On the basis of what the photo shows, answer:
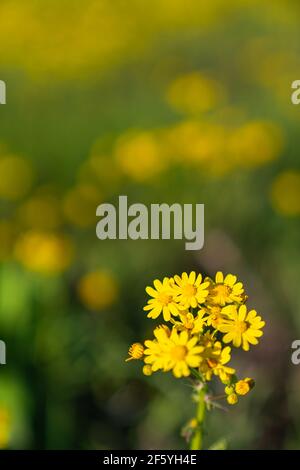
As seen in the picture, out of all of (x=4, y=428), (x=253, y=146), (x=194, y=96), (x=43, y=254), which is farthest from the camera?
(x=194, y=96)

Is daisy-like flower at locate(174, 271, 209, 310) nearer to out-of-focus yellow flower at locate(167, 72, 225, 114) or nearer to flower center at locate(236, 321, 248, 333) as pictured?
flower center at locate(236, 321, 248, 333)

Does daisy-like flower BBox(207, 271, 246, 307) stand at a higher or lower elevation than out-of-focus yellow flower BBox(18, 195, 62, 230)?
lower

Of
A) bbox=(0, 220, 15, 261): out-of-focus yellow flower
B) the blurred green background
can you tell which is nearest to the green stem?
the blurred green background

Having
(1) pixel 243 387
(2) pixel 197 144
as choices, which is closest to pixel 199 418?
(1) pixel 243 387

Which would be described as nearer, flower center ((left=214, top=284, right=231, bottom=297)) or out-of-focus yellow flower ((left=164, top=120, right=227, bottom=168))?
flower center ((left=214, top=284, right=231, bottom=297))

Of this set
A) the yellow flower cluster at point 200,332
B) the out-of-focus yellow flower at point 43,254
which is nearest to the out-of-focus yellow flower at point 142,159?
the out-of-focus yellow flower at point 43,254

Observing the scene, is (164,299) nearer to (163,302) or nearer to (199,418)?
(163,302)
